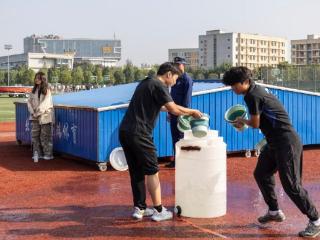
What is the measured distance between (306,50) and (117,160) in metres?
173

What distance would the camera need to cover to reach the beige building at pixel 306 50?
173 metres

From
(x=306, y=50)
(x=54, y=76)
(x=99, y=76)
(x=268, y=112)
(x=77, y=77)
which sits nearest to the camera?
(x=268, y=112)

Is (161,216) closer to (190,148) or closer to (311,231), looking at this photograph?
(190,148)

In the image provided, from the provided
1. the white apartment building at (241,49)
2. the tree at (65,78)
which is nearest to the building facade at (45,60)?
the white apartment building at (241,49)

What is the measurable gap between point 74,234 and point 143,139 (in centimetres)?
127

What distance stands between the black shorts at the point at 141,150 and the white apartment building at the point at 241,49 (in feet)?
521

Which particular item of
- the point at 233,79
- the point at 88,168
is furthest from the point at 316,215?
the point at 88,168

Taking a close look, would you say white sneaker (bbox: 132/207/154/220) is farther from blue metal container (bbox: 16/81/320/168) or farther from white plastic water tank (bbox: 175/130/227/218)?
blue metal container (bbox: 16/81/320/168)

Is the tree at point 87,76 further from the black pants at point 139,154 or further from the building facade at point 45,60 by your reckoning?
the black pants at point 139,154

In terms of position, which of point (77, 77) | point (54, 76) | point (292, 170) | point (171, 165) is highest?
point (54, 76)

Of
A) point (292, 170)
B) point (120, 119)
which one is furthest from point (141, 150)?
point (120, 119)

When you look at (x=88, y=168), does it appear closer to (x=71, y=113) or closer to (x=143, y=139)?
(x=71, y=113)

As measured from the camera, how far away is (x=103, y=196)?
314 inches

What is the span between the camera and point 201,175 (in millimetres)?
6473
